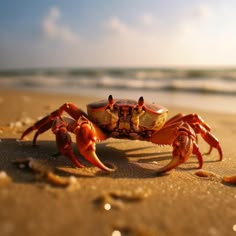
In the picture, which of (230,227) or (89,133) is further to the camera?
(89,133)

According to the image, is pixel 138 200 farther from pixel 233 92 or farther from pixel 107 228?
pixel 233 92

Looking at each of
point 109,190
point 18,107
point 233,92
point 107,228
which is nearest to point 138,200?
point 109,190

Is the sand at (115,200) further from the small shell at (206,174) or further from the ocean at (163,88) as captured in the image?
the ocean at (163,88)

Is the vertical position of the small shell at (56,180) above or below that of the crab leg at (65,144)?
below

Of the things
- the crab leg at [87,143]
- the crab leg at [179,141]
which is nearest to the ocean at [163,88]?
the crab leg at [179,141]

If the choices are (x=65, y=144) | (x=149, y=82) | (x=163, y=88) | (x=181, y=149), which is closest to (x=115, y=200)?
(x=65, y=144)

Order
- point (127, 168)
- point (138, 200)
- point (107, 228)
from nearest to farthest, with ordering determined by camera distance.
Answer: point (107, 228) → point (138, 200) → point (127, 168)
